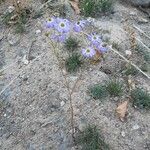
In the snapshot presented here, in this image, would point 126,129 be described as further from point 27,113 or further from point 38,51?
point 38,51

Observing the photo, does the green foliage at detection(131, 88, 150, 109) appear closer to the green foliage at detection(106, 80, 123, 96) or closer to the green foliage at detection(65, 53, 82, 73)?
the green foliage at detection(106, 80, 123, 96)

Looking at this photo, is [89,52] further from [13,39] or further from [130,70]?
[13,39]

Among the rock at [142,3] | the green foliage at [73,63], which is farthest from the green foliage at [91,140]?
the rock at [142,3]

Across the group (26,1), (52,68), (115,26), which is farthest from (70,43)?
(26,1)

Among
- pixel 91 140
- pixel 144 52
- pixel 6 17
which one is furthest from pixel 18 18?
pixel 91 140

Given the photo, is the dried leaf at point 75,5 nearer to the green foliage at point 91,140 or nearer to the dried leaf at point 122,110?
the dried leaf at point 122,110

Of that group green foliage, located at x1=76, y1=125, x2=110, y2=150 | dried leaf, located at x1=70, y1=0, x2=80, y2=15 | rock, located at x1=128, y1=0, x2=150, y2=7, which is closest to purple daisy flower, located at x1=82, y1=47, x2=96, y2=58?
green foliage, located at x1=76, y1=125, x2=110, y2=150
